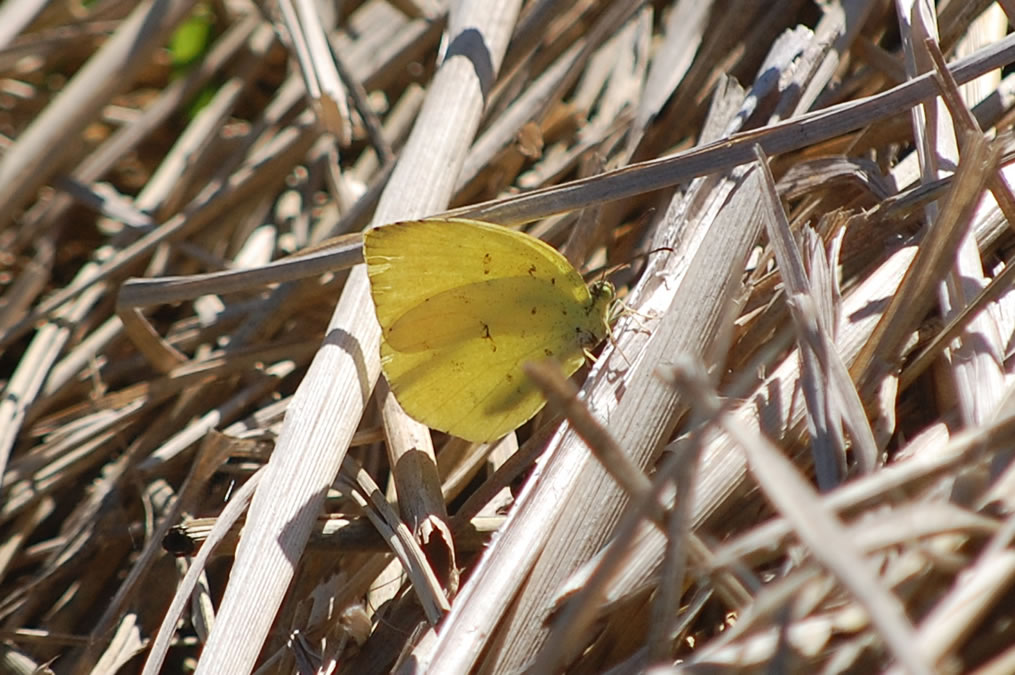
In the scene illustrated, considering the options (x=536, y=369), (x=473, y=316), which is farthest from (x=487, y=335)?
(x=536, y=369)

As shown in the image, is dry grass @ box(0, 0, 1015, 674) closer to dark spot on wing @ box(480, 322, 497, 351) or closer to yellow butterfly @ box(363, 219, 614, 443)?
yellow butterfly @ box(363, 219, 614, 443)

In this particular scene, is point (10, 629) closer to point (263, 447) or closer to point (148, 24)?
point (263, 447)

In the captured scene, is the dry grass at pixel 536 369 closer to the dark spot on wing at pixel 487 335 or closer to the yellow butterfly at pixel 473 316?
the yellow butterfly at pixel 473 316

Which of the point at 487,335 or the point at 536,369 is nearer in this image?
the point at 536,369

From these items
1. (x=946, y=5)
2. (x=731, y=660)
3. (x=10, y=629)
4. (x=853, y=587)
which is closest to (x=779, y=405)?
(x=731, y=660)

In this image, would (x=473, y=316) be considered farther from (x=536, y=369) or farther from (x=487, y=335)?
(x=536, y=369)

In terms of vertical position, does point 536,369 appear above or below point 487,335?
below

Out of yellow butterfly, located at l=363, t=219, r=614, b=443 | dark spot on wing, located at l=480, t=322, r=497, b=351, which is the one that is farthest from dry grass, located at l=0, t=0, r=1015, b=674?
dark spot on wing, located at l=480, t=322, r=497, b=351
